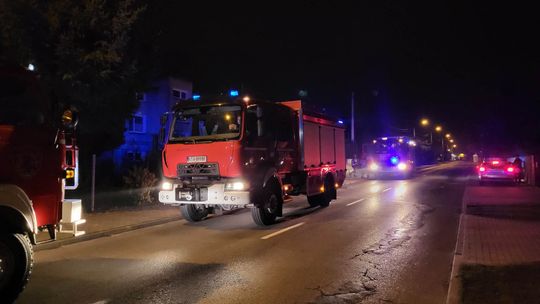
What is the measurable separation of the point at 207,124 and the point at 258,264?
472 centimetres

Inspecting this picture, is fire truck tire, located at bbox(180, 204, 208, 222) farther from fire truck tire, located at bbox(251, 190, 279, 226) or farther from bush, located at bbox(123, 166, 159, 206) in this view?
bush, located at bbox(123, 166, 159, 206)

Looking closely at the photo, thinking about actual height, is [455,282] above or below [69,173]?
below

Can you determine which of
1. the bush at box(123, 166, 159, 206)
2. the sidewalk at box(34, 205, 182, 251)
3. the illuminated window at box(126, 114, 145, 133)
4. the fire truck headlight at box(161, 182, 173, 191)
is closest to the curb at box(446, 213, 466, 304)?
the fire truck headlight at box(161, 182, 173, 191)

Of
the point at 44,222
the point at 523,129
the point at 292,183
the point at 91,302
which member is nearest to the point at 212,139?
the point at 292,183

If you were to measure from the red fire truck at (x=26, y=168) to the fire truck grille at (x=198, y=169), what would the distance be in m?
4.13

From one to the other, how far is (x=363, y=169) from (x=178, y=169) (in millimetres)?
25567

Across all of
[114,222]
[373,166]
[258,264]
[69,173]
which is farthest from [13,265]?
[373,166]

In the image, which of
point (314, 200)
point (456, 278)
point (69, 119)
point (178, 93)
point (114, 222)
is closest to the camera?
point (456, 278)

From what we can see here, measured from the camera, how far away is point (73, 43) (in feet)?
50.4

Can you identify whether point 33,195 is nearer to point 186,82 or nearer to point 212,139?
point 212,139

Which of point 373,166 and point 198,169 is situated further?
point 373,166

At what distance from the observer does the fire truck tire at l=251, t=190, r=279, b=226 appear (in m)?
11.8

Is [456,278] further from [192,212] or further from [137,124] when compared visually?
[137,124]

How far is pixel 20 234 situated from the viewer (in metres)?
6.01
